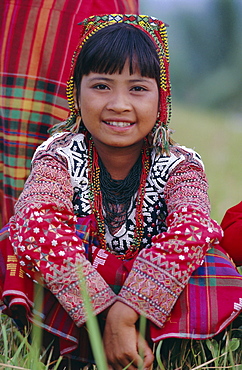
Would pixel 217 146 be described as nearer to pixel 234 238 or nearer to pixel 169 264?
pixel 234 238

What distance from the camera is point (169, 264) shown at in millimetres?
2186

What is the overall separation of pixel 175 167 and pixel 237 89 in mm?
13301

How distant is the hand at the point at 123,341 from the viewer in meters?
2.11

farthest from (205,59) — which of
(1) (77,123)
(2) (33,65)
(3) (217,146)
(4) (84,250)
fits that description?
(4) (84,250)

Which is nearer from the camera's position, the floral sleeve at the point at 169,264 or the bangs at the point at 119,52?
the floral sleeve at the point at 169,264

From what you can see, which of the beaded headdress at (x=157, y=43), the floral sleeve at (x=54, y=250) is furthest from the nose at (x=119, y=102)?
the floral sleeve at (x=54, y=250)

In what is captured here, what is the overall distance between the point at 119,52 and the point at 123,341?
110cm

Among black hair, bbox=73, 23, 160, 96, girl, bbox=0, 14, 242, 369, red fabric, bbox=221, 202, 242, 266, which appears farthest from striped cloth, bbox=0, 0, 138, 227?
red fabric, bbox=221, 202, 242, 266

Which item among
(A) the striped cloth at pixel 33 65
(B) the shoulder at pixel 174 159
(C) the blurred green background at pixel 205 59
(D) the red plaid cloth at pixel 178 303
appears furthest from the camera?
(C) the blurred green background at pixel 205 59

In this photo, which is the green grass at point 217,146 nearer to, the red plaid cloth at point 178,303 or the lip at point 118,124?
the lip at point 118,124

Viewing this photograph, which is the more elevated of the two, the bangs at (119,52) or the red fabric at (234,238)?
the bangs at (119,52)

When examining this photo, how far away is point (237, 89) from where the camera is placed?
50.6ft

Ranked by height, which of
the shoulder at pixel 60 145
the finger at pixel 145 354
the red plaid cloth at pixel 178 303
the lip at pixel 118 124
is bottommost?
the finger at pixel 145 354

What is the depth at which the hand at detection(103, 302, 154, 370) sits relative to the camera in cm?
211
